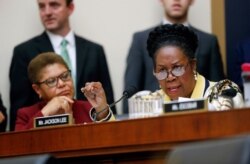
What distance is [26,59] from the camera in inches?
212

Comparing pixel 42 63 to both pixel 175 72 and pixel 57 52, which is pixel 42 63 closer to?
pixel 175 72

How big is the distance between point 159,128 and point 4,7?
12.2 feet

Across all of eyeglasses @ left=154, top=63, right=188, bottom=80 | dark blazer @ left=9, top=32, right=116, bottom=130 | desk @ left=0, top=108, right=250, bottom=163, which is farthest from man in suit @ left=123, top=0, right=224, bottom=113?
desk @ left=0, top=108, right=250, bottom=163

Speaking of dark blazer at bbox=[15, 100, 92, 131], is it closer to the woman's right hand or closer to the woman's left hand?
the woman's right hand

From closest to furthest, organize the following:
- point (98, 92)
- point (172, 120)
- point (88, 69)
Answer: point (172, 120)
point (98, 92)
point (88, 69)

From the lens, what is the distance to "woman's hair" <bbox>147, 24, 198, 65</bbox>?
11.9 ft

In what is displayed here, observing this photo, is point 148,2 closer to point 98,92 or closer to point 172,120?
point 98,92

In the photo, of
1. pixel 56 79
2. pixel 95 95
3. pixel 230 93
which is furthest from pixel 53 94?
pixel 230 93

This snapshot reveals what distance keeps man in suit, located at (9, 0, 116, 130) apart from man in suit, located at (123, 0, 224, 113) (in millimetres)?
247

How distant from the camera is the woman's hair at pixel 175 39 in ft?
11.9

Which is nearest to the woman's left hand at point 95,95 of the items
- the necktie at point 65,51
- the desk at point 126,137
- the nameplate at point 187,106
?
the desk at point 126,137

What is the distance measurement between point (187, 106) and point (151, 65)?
246cm

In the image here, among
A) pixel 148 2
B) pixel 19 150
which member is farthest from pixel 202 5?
pixel 19 150

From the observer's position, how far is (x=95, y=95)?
3.47 metres
